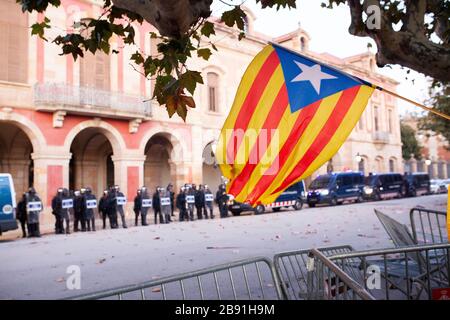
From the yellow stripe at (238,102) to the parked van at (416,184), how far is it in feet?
111

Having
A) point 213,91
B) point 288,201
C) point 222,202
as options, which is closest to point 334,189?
point 288,201

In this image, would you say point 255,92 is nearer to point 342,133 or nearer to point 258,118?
point 258,118

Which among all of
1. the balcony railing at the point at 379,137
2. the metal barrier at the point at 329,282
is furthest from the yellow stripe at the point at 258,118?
the balcony railing at the point at 379,137

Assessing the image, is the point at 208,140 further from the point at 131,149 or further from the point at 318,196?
the point at 318,196

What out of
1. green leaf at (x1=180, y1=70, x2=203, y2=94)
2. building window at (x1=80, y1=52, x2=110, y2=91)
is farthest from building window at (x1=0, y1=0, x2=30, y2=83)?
green leaf at (x1=180, y1=70, x2=203, y2=94)

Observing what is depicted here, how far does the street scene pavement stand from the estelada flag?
359cm

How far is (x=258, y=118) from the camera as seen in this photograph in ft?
12.6

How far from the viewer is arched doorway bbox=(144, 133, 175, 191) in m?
26.1

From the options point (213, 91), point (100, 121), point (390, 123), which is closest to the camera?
point (100, 121)

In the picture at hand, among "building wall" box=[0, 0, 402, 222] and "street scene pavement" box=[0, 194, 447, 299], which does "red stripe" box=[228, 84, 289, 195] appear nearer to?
"street scene pavement" box=[0, 194, 447, 299]

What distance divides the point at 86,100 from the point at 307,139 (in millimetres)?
17469

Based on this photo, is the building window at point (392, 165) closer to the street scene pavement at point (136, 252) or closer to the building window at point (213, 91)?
the building window at point (213, 91)
